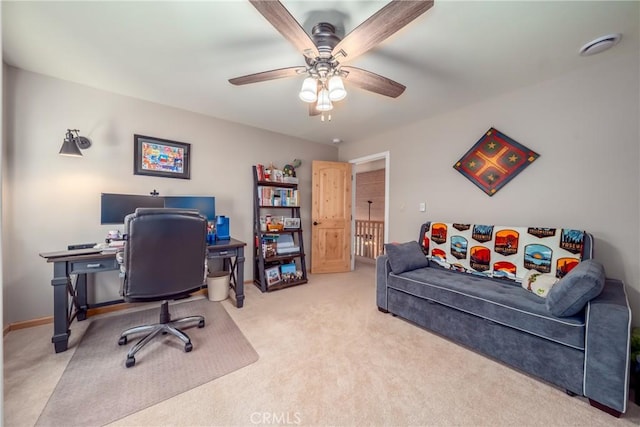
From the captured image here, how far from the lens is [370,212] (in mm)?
6410

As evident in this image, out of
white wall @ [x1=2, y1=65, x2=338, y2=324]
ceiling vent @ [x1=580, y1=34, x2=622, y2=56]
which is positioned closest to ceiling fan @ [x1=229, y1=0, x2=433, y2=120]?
ceiling vent @ [x1=580, y1=34, x2=622, y2=56]

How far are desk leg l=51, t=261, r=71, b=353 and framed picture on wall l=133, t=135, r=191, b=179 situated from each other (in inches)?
48.5

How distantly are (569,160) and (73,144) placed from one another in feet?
14.6

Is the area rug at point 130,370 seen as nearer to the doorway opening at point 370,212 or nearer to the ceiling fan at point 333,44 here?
the ceiling fan at point 333,44

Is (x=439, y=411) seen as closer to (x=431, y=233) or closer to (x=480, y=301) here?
(x=480, y=301)

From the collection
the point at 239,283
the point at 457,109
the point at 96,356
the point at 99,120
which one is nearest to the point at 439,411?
the point at 239,283

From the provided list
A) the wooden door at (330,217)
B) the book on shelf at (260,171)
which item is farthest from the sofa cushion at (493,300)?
the book on shelf at (260,171)

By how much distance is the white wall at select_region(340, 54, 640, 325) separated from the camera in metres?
2.01

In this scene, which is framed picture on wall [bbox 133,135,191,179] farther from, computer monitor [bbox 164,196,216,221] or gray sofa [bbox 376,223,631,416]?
gray sofa [bbox 376,223,631,416]

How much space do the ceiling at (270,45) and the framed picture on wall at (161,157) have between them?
0.49 m

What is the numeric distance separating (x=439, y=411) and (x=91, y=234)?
3.38 metres

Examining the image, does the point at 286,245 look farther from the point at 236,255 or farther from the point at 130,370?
the point at 130,370

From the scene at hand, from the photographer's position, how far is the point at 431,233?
3008mm

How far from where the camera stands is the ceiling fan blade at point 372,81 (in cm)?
183
